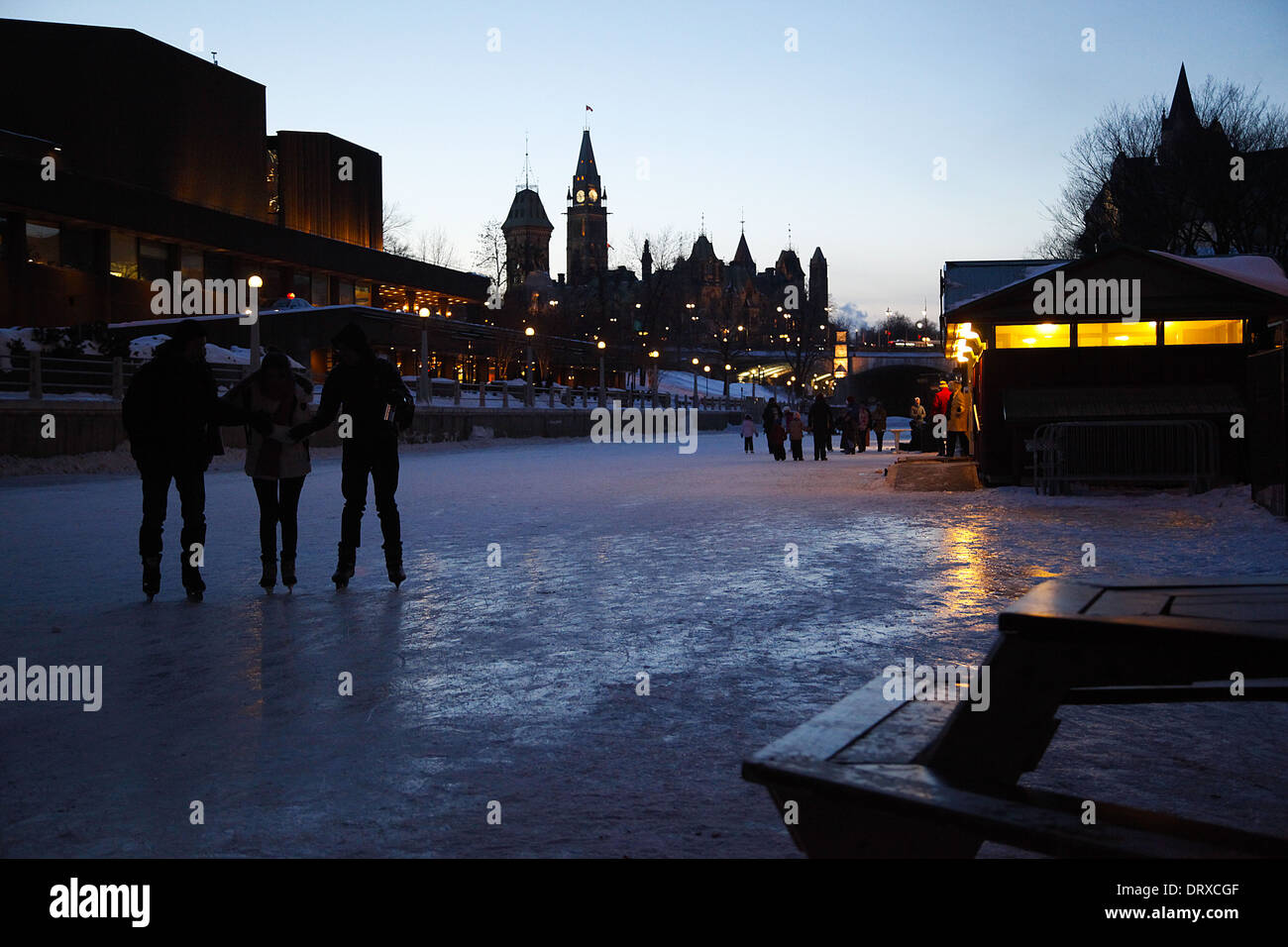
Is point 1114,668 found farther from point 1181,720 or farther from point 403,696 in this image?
point 403,696

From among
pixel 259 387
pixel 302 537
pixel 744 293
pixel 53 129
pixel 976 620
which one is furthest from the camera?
pixel 744 293

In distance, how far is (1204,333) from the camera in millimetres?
17031

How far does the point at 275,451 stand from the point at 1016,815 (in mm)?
6515

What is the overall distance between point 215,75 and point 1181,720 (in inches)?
2276

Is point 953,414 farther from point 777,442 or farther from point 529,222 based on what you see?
point 529,222

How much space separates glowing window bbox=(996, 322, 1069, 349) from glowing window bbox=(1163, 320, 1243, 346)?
144cm

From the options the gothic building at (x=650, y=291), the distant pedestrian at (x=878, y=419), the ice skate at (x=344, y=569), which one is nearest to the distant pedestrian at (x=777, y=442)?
the distant pedestrian at (x=878, y=419)

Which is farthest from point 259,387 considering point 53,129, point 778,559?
point 53,129

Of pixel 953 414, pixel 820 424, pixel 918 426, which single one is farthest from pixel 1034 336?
pixel 918 426

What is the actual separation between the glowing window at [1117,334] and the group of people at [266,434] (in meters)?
12.6

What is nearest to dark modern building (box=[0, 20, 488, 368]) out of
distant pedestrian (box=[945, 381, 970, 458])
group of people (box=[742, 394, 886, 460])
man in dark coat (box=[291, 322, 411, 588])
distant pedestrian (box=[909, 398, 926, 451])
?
group of people (box=[742, 394, 886, 460])

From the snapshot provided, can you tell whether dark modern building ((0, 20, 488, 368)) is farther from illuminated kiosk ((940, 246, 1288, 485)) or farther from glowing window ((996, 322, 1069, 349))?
illuminated kiosk ((940, 246, 1288, 485))

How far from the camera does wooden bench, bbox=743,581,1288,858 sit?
2.19m

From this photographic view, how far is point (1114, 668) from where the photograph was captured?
2.47m
